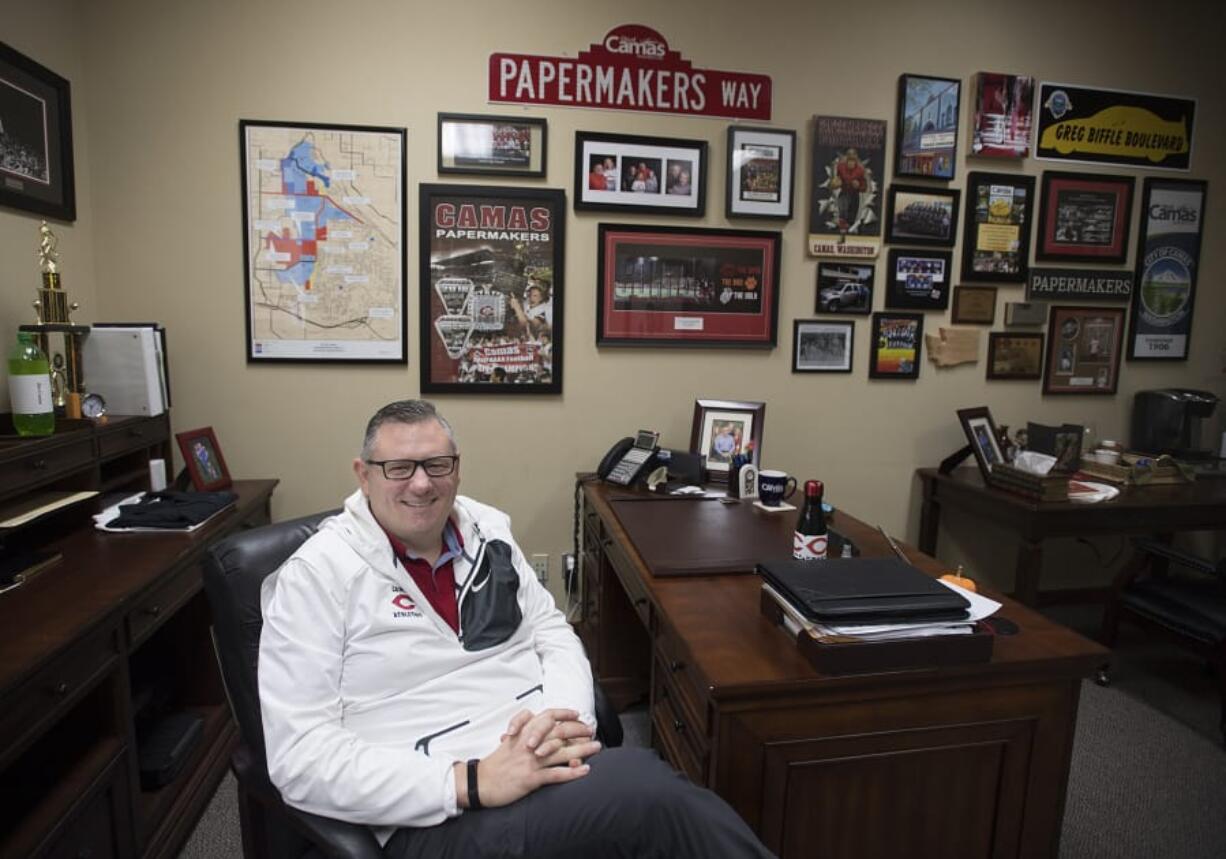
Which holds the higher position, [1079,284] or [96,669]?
[1079,284]

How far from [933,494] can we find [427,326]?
2390 millimetres

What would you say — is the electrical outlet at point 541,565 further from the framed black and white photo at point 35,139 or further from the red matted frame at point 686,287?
the framed black and white photo at point 35,139

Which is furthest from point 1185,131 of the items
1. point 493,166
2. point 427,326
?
point 427,326

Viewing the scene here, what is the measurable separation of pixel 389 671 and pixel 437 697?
0.11 metres

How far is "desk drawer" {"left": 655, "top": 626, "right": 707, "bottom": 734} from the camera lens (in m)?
1.36

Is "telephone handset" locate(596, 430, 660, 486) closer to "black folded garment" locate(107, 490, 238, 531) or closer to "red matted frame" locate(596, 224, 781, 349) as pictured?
"red matted frame" locate(596, 224, 781, 349)

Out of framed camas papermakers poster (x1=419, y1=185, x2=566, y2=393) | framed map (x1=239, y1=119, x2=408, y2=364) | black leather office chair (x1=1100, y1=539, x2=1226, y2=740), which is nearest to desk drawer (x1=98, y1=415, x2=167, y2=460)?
framed map (x1=239, y1=119, x2=408, y2=364)

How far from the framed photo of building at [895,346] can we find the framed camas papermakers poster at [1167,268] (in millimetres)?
1141

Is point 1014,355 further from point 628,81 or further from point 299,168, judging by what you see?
point 299,168

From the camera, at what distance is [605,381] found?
9.82 feet

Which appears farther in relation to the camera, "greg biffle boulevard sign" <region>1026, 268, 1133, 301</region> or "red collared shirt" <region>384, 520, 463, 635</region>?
"greg biffle boulevard sign" <region>1026, 268, 1133, 301</region>

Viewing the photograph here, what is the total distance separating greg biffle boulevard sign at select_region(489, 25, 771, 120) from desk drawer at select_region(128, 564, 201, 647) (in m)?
2.06

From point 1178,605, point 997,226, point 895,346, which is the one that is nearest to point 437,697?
point 895,346

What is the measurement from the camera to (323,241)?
2721 millimetres
